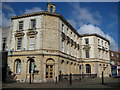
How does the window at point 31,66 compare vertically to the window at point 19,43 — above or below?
below

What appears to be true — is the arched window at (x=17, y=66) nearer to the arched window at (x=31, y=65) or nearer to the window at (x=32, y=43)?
the arched window at (x=31, y=65)

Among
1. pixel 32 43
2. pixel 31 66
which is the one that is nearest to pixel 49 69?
pixel 31 66

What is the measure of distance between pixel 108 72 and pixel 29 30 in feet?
103

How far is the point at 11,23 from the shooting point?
27.0m

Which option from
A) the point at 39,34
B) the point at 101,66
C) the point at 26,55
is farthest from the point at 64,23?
the point at 101,66

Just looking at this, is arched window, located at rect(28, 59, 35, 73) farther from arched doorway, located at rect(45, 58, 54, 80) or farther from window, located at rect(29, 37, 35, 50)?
arched doorway, located at rect(45, 58, 54, 80)

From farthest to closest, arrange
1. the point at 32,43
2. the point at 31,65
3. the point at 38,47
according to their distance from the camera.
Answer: the point at 32,43 → the point at 38,47 → the point at 31,65

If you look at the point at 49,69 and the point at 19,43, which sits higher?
the point at 19,43

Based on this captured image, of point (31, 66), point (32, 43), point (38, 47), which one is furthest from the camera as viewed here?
point (32, 43)

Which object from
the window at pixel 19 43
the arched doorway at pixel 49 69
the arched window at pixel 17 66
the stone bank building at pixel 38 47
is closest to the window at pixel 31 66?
the stone bank building at pixel 38 47

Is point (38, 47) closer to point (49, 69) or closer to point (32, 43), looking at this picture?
point (32, 43)

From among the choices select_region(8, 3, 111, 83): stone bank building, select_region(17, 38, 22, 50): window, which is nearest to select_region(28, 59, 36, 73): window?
select_region(8, 3, 111, 83): stone bank building

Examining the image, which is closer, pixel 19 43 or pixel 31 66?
pixel 31 66

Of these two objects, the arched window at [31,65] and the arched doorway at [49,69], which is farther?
the arched doorway at [49,69]
